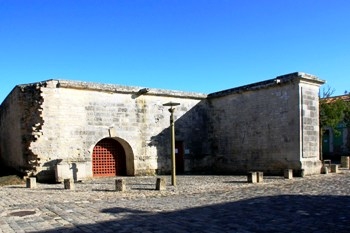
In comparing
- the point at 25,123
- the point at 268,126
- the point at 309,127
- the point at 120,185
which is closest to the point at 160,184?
the point at 120,185

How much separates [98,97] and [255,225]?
11.3 meters

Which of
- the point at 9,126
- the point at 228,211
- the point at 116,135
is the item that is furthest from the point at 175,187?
the point at 9,126

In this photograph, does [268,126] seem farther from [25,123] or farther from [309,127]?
[25,123]

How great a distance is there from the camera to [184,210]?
286 inches

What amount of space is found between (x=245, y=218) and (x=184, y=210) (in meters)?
1.49

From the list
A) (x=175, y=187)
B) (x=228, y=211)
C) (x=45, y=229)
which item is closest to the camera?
(x=45, y=229)

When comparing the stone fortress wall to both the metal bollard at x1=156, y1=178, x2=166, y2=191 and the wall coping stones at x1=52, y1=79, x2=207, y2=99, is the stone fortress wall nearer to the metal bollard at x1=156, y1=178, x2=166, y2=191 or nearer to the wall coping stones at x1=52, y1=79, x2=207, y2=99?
the wall coping stones at x1=52, y1=79, x2=207, y2=99

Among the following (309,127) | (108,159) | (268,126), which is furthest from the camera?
(108,159)

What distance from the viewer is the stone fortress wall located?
1423cm

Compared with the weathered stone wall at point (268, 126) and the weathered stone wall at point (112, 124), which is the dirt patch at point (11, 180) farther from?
the weathered stone wall at point (268, 126)

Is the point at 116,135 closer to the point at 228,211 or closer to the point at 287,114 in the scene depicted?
the point at 287,114

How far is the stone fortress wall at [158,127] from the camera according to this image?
46.7 feet

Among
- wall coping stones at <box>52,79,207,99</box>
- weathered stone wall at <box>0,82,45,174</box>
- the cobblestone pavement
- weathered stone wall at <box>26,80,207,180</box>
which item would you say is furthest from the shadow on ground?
wall coping stones at <box>52,79,207,99</box>

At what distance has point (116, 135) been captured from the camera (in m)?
16.0
